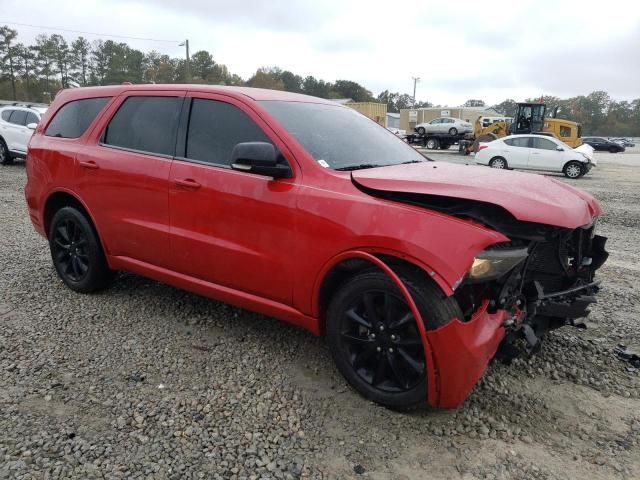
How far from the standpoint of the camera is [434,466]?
2.37m

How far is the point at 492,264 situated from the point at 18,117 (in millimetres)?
14101

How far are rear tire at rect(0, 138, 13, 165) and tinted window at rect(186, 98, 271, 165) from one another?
12573 mm

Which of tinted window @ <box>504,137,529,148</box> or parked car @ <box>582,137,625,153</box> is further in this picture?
parked car @ <box>582,137,625,153</box>

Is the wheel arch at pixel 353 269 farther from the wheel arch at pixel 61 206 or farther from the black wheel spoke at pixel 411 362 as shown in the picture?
the wheel arch at pixel 61 206

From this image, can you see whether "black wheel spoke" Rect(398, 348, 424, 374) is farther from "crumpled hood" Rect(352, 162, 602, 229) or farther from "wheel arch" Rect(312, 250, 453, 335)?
"crumpled hood" Rect(352, 162, 602, 229)

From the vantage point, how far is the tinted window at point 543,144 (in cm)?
1720

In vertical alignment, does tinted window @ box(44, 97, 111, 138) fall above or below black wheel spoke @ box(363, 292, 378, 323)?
above

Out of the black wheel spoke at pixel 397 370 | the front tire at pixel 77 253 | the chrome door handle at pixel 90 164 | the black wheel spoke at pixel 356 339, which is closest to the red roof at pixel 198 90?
the chrome door handle at pixel 90 164

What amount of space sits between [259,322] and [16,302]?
2114mm

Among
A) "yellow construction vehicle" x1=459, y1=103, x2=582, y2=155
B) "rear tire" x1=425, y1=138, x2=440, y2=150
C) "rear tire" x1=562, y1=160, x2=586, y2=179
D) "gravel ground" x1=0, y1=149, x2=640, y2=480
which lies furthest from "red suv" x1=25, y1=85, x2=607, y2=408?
"rear tire" x1=425, y1=138, x2=440, y2=150

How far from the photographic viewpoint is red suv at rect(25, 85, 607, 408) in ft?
8.13

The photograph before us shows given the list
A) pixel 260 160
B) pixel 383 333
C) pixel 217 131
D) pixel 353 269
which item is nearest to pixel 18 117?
pixel 217 131

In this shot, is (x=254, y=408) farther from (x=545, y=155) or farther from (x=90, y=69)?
(x=90, y=69)

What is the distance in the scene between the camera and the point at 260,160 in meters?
2.86
